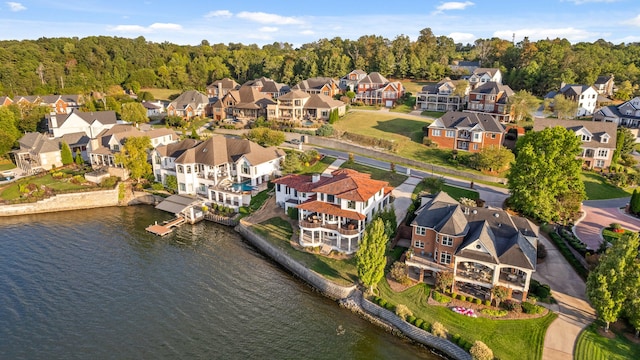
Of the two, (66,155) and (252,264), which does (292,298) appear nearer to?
(252,264)

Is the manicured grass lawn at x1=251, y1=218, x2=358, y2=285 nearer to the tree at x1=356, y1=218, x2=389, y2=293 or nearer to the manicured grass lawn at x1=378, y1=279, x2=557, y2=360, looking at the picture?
the tree at x1=356, y1=218, x2=389, y2=293

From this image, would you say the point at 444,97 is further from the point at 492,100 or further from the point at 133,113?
the point at 133,113

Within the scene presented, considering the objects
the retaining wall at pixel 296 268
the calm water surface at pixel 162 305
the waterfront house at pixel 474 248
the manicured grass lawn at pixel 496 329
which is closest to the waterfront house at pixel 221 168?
the retaining wall at pixel 296 268

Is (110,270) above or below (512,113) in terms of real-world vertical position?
below

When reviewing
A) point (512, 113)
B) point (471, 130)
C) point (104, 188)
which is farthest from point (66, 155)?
point (512, 113)

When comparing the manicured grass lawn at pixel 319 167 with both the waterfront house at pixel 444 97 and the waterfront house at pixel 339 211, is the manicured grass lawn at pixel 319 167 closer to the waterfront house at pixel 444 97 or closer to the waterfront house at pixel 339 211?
the waterfront house at pixel 339 211
